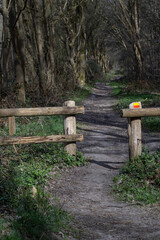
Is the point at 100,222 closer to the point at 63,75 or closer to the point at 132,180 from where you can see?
the point at 132,180

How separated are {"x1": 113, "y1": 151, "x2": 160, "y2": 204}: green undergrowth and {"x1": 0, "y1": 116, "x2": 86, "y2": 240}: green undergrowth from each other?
124cm

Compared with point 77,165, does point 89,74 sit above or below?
above

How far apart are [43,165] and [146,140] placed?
4.28m

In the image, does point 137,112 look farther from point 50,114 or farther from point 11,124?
point 11,124

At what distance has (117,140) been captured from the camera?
11.0m

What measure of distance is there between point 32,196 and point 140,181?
2.12 meters

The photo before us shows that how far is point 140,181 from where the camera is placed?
6332mm

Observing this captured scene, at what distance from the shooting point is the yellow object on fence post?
7.10 meters

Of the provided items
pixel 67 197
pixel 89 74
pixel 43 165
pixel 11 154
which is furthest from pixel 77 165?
pixel 89 74

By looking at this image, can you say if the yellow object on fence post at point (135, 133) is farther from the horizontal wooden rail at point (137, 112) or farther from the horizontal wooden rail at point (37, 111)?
the horizontal wooden rail at point (37, 111)

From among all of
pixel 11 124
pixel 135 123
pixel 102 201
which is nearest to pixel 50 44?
pixel 11 124

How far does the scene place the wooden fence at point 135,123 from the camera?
6.97 metres

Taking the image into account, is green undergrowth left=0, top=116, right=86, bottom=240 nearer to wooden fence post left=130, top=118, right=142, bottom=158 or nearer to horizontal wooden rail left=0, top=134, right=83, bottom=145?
horizontal wooden rail left=0, top=134, right=83, bottom=145

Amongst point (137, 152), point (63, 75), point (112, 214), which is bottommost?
point (112, 214)
